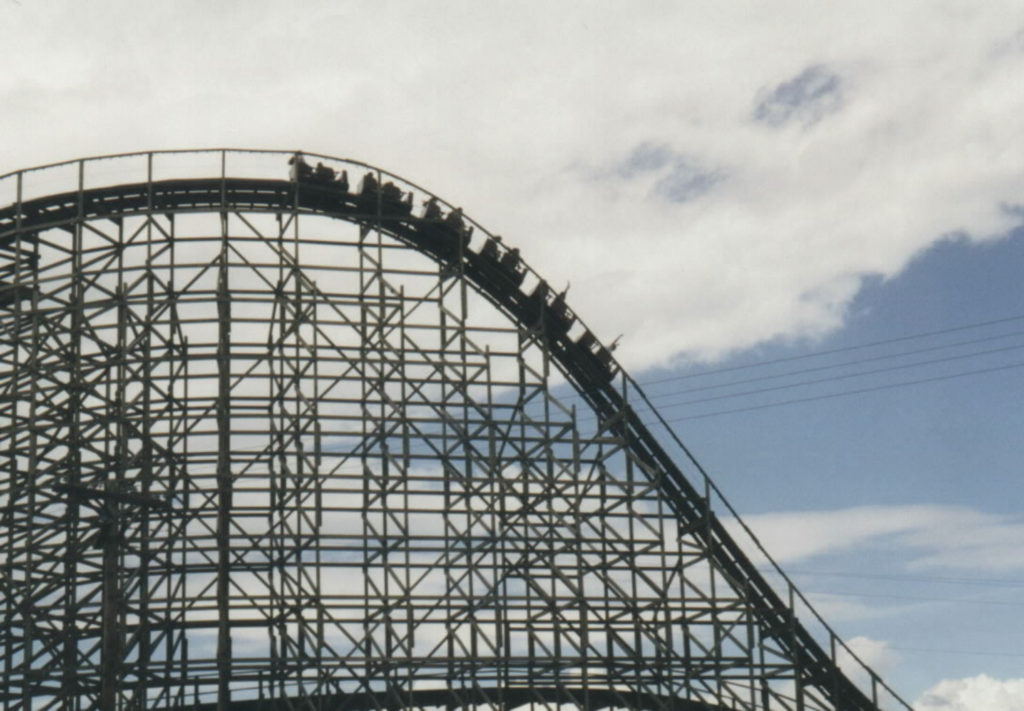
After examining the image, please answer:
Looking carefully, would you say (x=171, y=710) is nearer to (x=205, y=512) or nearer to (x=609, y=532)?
(x=205, y=512)

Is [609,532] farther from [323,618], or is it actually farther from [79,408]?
[79,408]

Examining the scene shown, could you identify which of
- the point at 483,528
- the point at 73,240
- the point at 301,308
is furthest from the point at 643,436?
the point at 73,240

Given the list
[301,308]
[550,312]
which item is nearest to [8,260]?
[301,308]

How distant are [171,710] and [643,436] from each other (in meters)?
9.93

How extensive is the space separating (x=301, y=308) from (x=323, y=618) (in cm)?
564

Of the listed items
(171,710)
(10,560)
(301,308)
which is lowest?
(171,710)

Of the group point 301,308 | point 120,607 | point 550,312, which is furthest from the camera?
point 550,312

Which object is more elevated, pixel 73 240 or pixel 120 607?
pixel 73 240

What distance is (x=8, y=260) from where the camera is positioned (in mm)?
29891

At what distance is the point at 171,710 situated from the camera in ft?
88.8

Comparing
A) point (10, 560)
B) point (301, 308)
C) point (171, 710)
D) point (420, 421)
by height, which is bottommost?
point (171, 710)

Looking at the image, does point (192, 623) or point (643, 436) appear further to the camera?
point (643, 436)

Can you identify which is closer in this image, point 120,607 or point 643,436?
point 120,607

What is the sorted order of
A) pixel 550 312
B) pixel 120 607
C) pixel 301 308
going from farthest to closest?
pixel 550 312 < pixel 301 308 < pixel 120 607
